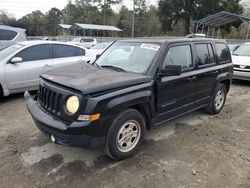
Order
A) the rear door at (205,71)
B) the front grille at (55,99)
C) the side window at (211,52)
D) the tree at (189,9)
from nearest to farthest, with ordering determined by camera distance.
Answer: the front grille at (55,99) < the rear door at (205,71) < the side window at (211,52) < the tree at (189,9)

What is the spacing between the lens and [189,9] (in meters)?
38.2

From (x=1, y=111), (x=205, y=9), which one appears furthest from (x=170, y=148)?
(x=205, y=9)

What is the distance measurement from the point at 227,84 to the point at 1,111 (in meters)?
5.30

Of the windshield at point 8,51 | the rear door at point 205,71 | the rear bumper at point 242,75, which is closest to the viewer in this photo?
the rear door at point 205,71

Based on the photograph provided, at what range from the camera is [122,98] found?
3.23 metres

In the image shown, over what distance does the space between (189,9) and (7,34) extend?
3399cm

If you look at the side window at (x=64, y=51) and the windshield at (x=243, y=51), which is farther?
the windshield at (x=243, y=51)

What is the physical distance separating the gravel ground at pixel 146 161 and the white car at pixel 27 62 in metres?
1.42

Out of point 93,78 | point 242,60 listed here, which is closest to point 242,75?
point 242,60

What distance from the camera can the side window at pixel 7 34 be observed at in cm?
972

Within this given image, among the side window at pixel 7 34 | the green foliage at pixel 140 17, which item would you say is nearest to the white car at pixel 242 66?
the side window at pixel 7 34

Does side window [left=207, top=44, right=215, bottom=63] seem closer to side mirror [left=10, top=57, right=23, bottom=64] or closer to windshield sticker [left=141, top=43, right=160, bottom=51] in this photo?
windshield sticker [left=141, top=43, right=160, bottom=51]

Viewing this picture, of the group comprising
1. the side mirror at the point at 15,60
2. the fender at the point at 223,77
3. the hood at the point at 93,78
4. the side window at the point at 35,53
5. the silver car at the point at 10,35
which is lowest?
the fender at the point at 223,77

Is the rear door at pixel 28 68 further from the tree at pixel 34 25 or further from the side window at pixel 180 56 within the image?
the tree at pixel 34 25
